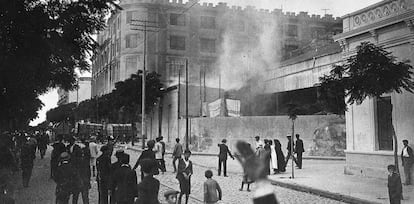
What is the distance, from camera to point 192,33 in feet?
199

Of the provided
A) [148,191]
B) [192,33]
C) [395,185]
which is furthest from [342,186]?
[192,33]

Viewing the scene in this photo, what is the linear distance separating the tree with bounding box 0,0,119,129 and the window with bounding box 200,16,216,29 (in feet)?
172

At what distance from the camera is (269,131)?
89.6ft

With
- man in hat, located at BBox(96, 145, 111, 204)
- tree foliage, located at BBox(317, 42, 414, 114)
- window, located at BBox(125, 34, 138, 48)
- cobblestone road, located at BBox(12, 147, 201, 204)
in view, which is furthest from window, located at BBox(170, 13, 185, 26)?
man in hat, located at BBox(96, 145, 111, 204)

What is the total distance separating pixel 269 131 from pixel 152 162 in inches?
885

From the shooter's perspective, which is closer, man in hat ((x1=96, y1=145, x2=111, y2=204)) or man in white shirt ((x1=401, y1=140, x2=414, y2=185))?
man in hat ((x1=96, y1=145, x2=111, y2=204))

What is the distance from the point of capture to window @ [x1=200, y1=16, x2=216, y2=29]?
60.9 m

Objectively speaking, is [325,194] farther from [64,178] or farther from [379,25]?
[64,178]

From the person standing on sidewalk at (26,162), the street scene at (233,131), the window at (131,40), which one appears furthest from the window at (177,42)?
the person standing on sidewalk at (26,162)

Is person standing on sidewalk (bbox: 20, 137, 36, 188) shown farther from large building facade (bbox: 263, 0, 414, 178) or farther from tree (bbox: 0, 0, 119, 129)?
large building facade (bbox: 263, 0, 414, 178)

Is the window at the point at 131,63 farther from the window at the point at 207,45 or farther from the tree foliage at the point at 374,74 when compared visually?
the tree foliage at the point at 374,74

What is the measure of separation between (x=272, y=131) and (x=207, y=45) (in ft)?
118

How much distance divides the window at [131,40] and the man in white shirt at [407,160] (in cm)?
4913

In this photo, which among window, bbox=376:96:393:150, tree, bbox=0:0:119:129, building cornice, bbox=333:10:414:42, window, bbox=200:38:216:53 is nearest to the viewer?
tree, bbox=0:0:119:129
